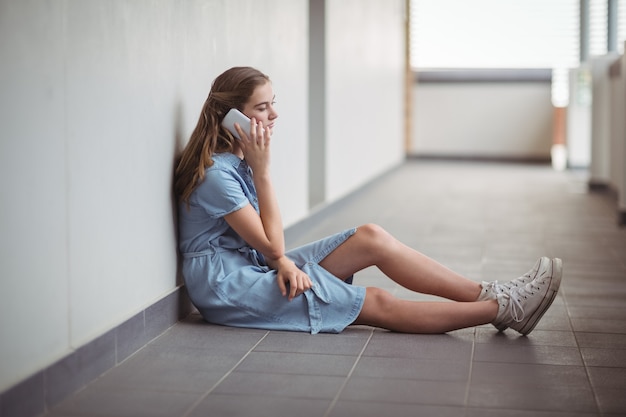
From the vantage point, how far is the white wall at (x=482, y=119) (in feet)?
35.4

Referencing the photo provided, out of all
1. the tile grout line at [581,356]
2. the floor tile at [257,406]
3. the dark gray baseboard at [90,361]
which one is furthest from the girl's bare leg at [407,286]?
the floor tile at [257,406]

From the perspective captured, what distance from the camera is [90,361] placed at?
2268 mm

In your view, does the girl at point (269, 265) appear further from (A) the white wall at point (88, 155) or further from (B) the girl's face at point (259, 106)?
(A) the white wall at point (88, 155)

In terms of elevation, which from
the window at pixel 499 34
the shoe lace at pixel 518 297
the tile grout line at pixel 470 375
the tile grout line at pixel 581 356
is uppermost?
the window at pixel 499 34

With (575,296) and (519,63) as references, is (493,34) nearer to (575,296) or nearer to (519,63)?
(519,63)

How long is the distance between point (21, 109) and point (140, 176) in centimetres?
70

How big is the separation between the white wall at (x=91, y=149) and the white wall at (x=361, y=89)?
2.12 metres

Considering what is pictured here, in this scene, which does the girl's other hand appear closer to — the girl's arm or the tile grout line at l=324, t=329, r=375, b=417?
the girl's arm

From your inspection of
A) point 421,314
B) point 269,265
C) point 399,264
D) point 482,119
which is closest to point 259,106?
point 269,265

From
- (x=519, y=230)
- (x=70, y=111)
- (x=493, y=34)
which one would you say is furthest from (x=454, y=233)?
(x=493, y=34)

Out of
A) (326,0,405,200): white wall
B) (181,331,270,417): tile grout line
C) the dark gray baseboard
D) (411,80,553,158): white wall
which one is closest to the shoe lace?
(181,331,270,417): tile grout line

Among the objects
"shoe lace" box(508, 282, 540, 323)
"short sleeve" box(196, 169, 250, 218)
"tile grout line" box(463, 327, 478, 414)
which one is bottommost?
"tile grout line" box(463, 327, 478, 414)

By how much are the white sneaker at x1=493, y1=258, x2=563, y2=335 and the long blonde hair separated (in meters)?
0.95

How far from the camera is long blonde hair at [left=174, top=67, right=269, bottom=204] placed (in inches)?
110
